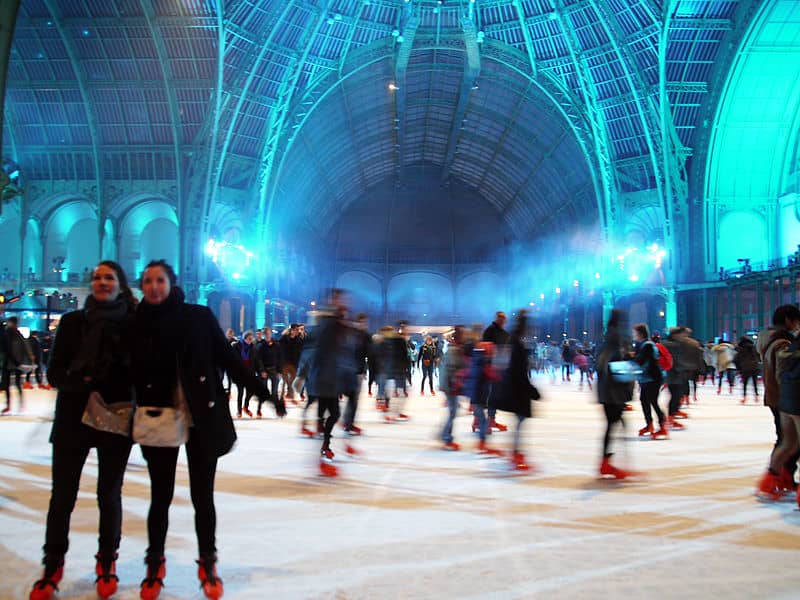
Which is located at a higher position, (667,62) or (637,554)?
(667,62)

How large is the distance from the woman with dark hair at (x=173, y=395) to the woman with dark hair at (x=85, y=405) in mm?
126

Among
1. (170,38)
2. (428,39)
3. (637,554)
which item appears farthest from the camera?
(428,39)

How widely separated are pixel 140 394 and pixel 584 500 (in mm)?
3827

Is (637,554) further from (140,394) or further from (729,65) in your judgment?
(729,65)

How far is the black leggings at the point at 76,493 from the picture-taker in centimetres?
349

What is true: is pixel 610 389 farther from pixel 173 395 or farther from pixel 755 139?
pixel 755 139

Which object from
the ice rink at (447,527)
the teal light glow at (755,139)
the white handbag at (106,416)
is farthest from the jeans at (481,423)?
the teal light glow at (755,139)

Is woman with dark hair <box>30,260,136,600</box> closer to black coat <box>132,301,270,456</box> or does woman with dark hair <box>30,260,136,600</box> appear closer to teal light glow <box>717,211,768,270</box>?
black coat <box>132,301,270,456</box>

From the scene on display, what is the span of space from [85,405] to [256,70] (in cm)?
3029

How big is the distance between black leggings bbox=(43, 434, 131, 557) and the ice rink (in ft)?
0.87

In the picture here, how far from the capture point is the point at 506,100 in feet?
136

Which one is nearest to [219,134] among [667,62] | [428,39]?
[428,39]

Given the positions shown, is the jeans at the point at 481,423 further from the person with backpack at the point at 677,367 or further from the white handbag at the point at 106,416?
the white handbag at the point at 106,416

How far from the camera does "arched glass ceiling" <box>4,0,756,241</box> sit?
30391 millimetres
